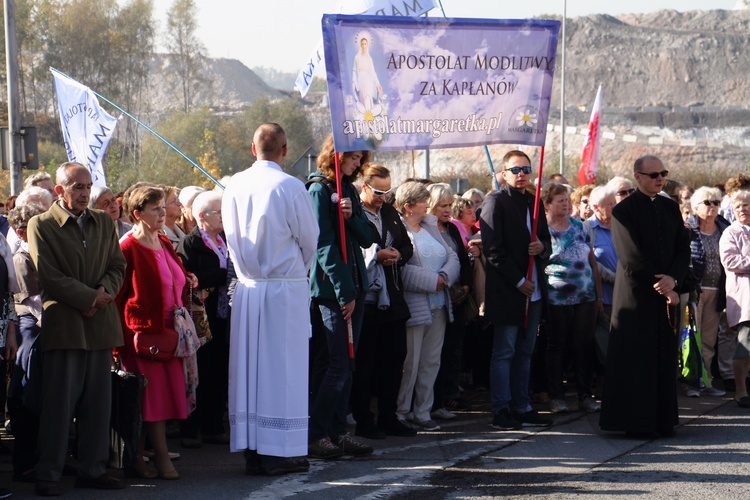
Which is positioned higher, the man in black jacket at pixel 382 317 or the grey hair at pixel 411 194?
the grey hair at pixel 411 194

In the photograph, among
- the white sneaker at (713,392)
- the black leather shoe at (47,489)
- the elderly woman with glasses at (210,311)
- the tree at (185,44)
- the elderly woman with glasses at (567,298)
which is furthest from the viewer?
the tree at (185,44)

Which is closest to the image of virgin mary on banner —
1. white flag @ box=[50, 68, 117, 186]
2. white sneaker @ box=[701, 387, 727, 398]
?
white sneaker @ box=[701, 387, 727, 398]

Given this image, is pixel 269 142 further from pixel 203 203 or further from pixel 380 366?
pixel 380 366

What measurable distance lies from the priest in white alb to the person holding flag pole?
1.32 ft

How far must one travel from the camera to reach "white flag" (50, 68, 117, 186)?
1322 centimetres

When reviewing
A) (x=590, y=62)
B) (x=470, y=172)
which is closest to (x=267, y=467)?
(x=470, y=172)

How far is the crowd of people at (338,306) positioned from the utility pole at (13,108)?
798cm

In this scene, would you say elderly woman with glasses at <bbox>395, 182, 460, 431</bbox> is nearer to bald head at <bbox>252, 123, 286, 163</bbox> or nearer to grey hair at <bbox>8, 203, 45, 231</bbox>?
bald head at <bbox>252, 123, 286, 163</bbox>

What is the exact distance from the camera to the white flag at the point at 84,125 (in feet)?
43.4

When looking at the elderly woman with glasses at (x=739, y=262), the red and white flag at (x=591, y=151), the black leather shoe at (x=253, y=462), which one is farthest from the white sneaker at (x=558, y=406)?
the red and white flag at (x=591, y=151)

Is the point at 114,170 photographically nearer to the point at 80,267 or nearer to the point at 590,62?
the point at 80,267

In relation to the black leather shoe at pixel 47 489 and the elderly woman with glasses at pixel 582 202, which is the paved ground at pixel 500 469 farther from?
A: the elderly woman with glasses at pixel 582 202

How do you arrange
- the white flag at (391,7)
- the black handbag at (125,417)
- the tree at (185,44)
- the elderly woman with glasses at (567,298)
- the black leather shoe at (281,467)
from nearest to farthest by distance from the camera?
1. the black handbag at (125,417)
2. the black leather shoe at (281,467)
3. the elderly woman with glasses at (567,298)
4. the white flag at (391,7)
5. the tree at (185,44)

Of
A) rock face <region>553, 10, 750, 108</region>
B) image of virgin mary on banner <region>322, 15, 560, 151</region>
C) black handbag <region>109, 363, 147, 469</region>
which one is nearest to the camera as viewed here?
black handbag <region>109, 363, 147, 469</region>
